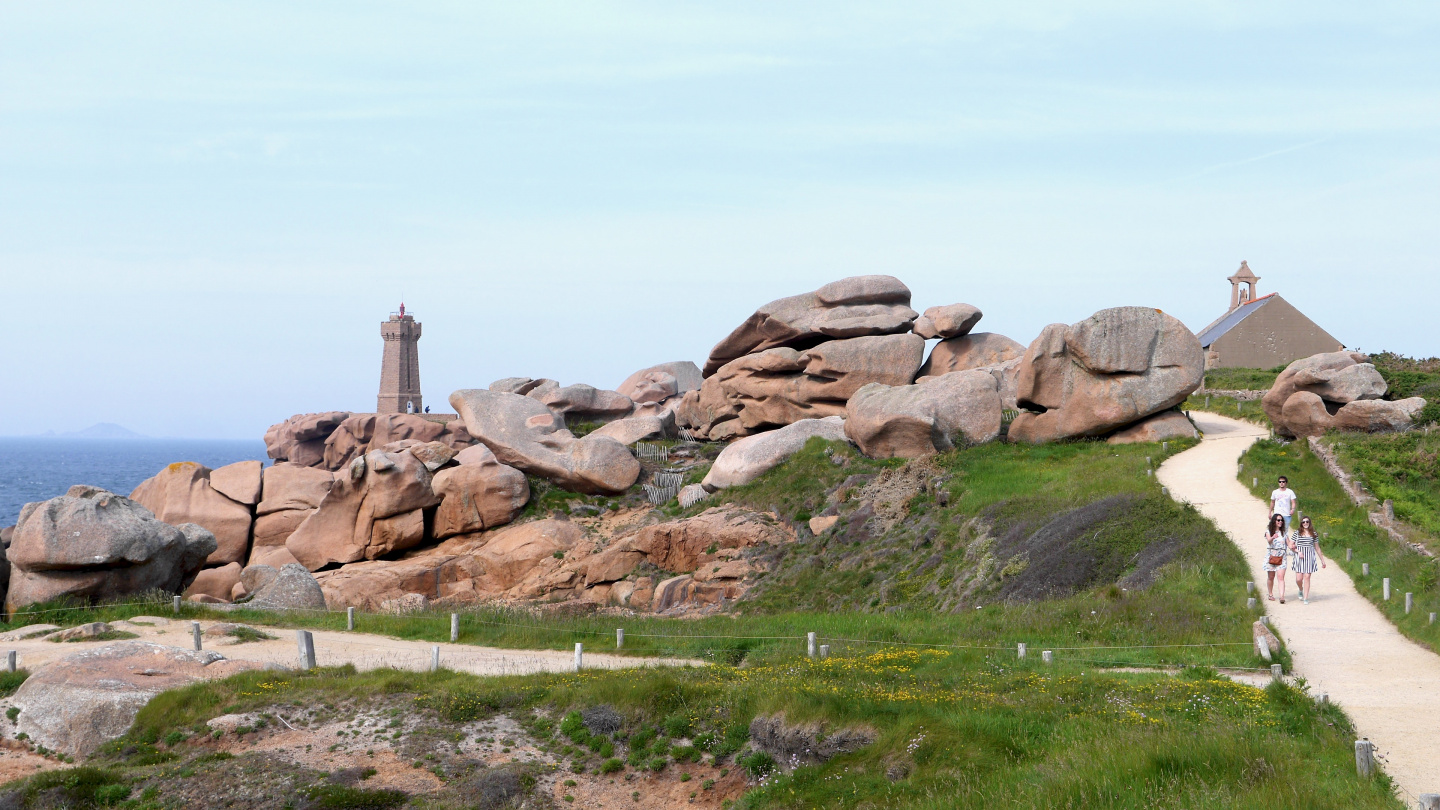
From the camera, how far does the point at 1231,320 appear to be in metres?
57.0

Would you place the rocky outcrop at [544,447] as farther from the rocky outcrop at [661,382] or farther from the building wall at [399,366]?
the building wall at [399,366]

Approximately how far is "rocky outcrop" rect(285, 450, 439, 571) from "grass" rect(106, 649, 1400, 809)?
62.9 feet

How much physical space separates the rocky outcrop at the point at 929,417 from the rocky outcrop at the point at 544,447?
9.39m

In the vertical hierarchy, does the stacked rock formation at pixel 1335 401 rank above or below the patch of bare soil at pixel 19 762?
above

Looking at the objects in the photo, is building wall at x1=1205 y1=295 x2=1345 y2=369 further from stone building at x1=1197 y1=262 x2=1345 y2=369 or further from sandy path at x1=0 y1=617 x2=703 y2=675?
sandy path at x1=0 y1=617 x2=703 y2=675

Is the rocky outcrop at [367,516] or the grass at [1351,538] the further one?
the rocky outcrop at [367,516]

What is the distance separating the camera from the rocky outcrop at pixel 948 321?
146 feet

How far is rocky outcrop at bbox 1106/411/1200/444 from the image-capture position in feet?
109

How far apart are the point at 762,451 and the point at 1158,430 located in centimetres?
1291

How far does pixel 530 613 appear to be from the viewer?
2597cm

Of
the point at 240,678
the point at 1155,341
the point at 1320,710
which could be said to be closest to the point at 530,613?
the point at 240,678

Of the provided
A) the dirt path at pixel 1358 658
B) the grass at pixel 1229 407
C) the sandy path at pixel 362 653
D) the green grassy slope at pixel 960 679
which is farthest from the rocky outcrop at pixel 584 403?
the dirt path at pixel 1358 658

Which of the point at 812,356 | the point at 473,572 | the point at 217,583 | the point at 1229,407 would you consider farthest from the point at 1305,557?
the point at 217,583

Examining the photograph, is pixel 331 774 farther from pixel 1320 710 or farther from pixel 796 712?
pixel 1320 710
